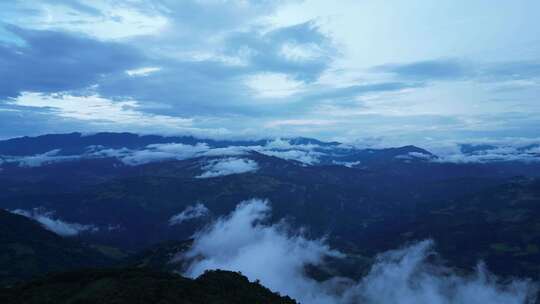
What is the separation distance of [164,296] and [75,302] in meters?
40.1

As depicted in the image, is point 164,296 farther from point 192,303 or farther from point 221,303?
point 221,303

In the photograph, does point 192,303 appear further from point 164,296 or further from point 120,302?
point 120,302

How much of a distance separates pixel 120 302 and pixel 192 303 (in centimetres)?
2941

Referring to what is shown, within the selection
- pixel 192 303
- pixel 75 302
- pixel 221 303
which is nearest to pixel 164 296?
pixel 192 303

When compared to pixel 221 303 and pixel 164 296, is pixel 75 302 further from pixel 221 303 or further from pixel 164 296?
pixel 221 303

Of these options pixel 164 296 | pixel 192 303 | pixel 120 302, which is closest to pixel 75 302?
pixel 120 302

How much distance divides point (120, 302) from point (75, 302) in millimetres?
27474

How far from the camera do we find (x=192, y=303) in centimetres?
19300

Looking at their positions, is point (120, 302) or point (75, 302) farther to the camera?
point (75, 302)

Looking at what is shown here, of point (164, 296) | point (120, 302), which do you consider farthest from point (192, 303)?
point (120, 302)

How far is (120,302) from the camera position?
185 metres

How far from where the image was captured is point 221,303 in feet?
653

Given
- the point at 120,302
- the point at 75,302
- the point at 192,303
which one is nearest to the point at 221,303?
the point at 192,303

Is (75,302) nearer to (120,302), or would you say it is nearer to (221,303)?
(120,302)
